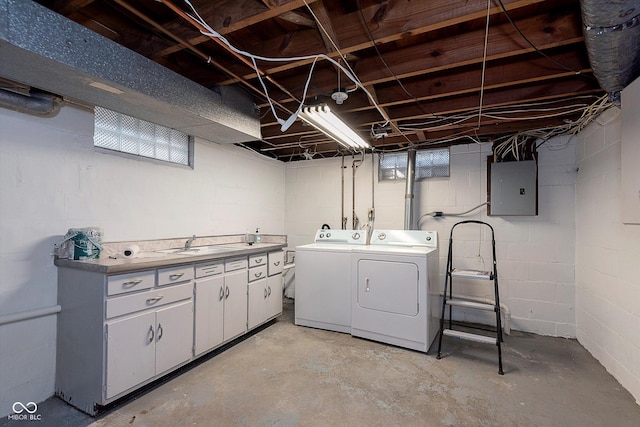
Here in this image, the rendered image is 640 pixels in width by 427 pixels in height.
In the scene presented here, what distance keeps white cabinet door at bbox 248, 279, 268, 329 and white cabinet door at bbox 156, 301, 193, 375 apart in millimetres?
777

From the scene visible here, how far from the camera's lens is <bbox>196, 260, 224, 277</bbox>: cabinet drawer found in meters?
2.60

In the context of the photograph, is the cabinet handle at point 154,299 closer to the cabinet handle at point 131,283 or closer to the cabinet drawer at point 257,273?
the cabinet handle at point 131,283

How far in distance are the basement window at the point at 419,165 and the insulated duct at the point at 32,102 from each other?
3.56 m

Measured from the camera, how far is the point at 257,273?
3309 mm

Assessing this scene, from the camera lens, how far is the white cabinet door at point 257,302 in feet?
10.5

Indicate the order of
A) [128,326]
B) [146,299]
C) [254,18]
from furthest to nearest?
[146,299]
[128,326]
[254,18]

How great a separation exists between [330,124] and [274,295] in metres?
2.15

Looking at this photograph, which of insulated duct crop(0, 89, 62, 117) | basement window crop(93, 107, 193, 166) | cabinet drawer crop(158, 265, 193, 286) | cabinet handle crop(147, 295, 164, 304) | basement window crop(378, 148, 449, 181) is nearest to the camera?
insulated duct crop(0, 89, 62, 117)

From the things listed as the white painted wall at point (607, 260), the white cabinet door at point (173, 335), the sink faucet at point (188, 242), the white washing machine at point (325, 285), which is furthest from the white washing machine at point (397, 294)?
the sink faucet at point (188, 242)

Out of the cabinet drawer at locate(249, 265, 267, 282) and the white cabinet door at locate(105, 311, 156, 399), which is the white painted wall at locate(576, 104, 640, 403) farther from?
the white cabinet door at locate(105, 311, 156, 399)

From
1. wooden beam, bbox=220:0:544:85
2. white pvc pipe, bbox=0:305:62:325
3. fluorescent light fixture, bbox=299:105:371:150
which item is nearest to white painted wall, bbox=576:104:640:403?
wooden beam, bbox=220:0:544:85

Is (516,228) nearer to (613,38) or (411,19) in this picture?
(613,38)

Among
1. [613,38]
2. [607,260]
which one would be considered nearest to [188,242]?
[613,38]

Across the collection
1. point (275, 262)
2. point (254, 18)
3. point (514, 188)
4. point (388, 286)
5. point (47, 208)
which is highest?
point (254, 18)
